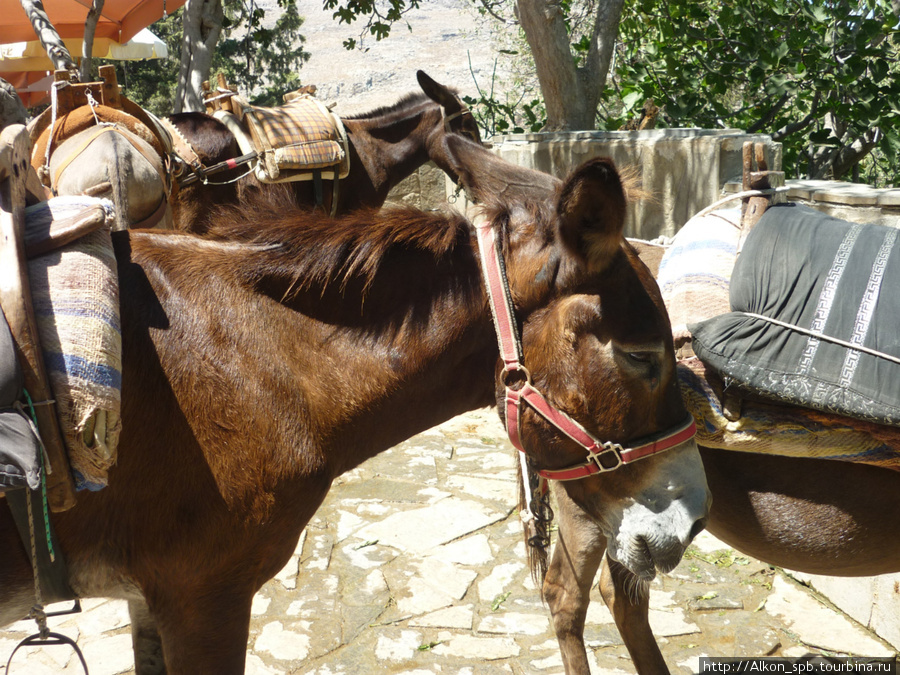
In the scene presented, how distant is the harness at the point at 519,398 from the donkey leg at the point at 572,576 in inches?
29.1

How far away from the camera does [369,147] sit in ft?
17.4

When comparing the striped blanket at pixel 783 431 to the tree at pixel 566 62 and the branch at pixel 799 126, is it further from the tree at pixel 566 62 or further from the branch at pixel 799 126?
the branch at pixel 799 126

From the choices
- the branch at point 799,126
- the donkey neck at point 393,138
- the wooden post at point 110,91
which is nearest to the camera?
the wooden post at point 110,91

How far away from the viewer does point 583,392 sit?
157cm

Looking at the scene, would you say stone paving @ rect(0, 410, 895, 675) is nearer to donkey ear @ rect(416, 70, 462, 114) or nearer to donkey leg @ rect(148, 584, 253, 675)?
donkey leg @ rect(148, 584, 253, 675)

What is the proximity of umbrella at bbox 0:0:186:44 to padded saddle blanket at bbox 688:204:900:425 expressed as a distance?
6.29m

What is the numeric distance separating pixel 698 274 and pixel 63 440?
1681 mm

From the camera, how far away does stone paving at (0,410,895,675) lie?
293 cm

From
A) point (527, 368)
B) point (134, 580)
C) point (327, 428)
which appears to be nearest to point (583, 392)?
point (527, 368)

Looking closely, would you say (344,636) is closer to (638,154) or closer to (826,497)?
(826,497)

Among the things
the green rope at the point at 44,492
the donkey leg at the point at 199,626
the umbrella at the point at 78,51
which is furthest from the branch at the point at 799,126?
the umbrella at the point at 78,51

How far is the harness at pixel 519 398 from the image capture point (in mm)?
1585

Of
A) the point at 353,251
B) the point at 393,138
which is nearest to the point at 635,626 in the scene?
the point at 353,251

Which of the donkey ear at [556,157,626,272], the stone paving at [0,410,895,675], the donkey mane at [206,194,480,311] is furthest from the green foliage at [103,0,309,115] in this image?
the donkey ear at [556,157,626,272]
